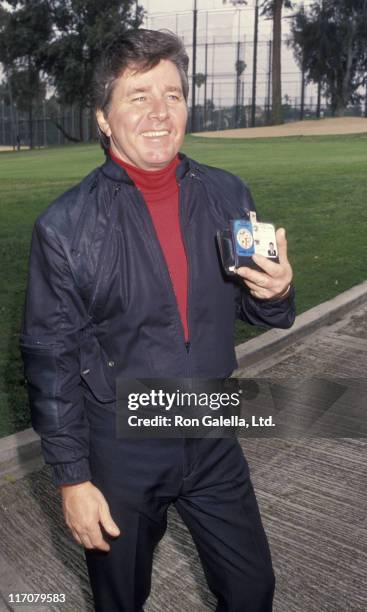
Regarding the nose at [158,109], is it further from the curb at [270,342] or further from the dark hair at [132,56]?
the curb at [270,342]

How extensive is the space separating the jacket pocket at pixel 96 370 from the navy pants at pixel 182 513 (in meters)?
0.13

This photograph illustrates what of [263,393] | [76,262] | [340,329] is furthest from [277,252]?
[340,329]

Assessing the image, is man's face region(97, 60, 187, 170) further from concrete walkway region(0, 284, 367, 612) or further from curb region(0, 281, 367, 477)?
curb region(0, 281, 367, 477)

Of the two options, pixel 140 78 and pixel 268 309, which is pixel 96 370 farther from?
pixel 140 78

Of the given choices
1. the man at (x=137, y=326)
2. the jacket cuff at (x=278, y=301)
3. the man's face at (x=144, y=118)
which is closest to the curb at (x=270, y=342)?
the man at (x=137, y=326)

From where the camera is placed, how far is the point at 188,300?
211 cm

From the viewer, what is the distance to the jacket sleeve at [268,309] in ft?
7.27

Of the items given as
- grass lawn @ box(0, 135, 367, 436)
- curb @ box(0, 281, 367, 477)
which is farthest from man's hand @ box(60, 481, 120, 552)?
grass lawn @ box(0, 135, 367, 436)

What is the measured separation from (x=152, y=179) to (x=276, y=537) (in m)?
2.16

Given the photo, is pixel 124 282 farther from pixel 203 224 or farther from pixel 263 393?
pixel 263 393

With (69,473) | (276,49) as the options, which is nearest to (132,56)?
(69,473)

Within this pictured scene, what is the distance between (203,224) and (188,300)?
0.82ft

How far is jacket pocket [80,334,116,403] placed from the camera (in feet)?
6.86

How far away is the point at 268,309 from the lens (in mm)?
2238
